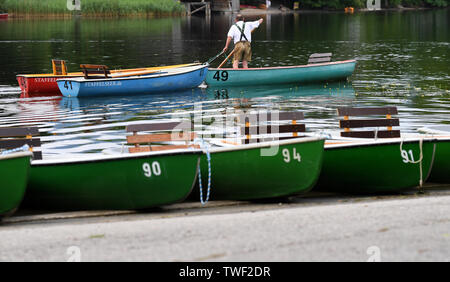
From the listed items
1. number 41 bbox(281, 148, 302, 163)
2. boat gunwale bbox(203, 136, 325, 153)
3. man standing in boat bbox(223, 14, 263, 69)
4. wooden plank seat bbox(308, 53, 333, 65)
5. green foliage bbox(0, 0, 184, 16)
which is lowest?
number 41 bbox(281, 148, 302, 163)

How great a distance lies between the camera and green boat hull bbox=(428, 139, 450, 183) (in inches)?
421

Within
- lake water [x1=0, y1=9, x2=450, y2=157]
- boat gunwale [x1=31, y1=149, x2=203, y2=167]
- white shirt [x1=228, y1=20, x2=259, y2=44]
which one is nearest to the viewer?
boat gunwale [x1=31, y1=149, x2=203, y2=167]

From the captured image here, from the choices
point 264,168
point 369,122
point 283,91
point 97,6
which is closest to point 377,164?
point 369,122

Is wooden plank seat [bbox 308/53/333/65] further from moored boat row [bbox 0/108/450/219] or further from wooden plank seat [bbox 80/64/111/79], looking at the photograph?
moored boat row [bbox 0/108/450/219]

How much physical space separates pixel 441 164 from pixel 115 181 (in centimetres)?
473

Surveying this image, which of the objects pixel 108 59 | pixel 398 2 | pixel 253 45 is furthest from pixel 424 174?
pixel 398 2

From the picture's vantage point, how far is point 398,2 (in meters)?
110

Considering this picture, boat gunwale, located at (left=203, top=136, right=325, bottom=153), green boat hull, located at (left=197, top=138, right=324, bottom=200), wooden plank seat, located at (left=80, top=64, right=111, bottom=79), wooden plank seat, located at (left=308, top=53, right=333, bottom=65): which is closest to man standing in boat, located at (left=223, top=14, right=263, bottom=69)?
wooden plank seat, located at (left=308, top=53, right=333, bottom=65)

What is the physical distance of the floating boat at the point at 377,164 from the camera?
10.5 meters

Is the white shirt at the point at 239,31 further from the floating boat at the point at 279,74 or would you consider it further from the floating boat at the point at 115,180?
the floating boat at the point at 115,180

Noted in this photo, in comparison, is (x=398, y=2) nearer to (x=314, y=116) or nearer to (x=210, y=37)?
(x=210, y=37)

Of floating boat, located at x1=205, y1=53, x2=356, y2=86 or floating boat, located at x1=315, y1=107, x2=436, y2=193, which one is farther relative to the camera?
floating boat, located at x1=205, y1=53, x2=356, y2=86

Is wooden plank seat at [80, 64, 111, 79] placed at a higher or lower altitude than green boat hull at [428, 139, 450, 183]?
higher

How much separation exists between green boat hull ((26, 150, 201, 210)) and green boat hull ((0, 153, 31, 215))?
390mm
